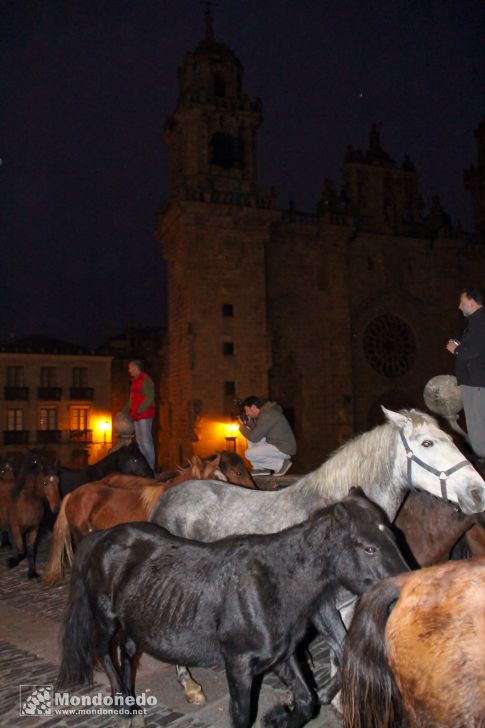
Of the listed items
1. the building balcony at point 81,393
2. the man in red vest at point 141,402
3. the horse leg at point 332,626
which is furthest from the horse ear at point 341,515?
the building balcony at point 81,393

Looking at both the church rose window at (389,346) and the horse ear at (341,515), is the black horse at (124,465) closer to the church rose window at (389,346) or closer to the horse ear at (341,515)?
the horse ear at (341,515)

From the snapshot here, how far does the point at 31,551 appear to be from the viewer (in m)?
9.07

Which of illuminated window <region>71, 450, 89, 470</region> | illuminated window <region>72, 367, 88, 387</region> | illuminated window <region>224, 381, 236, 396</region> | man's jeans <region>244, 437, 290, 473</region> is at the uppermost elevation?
illuminated window <region>72, 367, 88, 387</region>

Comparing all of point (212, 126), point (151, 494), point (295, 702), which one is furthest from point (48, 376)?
point (295, 702)

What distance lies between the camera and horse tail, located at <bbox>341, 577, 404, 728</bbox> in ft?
7.53

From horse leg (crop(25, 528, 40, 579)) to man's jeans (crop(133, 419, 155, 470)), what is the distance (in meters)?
2.23

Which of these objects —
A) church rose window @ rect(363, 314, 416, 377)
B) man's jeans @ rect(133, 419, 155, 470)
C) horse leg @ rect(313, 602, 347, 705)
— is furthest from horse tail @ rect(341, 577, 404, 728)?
church rose window @ rect(363, 314, 416, 377)

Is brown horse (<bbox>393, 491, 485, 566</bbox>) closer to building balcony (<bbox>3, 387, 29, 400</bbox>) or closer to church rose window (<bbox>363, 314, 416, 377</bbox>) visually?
church rose window (<bbox>363, 314, 416, 377</bbox>)

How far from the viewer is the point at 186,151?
101 ft

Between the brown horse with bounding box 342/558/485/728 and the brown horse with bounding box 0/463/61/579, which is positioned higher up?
the brown horse with bounding box 342/558/485/728

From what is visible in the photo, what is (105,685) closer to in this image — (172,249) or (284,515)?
(284,515)

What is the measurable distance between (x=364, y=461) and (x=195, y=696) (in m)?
2.17

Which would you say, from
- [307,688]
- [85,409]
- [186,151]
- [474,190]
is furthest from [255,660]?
[474,190]

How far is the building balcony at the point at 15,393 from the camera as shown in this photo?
3722 centimetres
